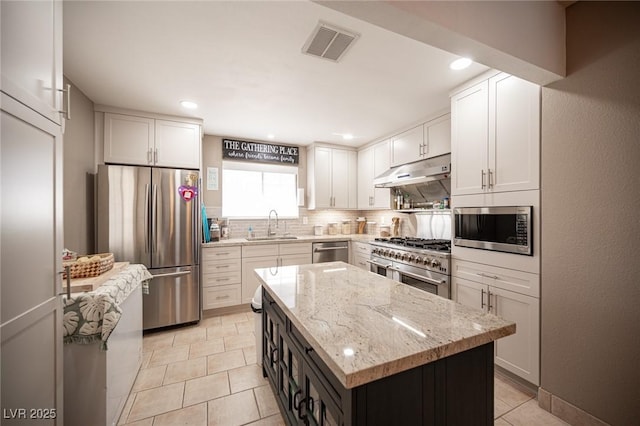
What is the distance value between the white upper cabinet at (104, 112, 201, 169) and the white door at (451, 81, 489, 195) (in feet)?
9.81

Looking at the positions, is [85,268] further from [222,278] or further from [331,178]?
[331,178]

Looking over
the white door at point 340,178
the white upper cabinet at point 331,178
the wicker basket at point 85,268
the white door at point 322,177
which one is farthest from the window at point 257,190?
the wicker basket at point 85,268

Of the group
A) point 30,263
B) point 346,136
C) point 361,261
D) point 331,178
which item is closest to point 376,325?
point 30,263

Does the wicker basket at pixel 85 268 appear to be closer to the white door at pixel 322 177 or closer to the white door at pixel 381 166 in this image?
the white door at pixel 322 177

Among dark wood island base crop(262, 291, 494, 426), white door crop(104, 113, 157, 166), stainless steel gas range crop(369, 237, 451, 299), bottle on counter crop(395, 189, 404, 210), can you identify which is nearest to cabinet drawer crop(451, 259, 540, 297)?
stainless steel gas range crop(369, 237, 451, 299)

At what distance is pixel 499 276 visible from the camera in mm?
2080

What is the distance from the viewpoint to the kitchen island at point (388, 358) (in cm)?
79

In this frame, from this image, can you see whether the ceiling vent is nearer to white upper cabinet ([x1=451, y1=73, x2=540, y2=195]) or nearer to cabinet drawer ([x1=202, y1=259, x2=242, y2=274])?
white upper cabinet ([x1=451, y1=73, x2=540, y2=195])

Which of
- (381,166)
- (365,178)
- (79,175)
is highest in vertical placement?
(381,166)

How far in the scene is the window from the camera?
13.7ft

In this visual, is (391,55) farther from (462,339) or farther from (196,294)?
(196,294)

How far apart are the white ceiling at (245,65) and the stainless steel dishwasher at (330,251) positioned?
1.87 meters

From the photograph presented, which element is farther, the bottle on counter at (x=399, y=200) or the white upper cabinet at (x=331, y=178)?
the white upper cabinet at (x=331, y=178)

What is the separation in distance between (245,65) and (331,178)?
2.59 m
